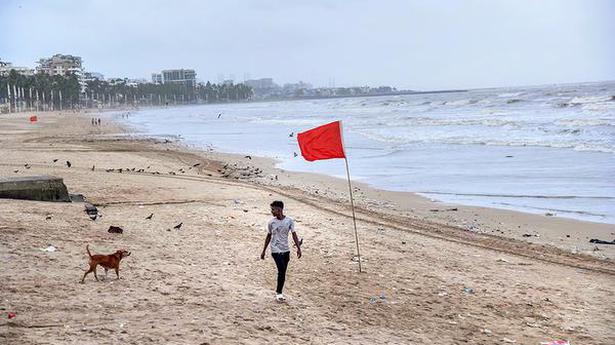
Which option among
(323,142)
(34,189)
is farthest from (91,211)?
(323,142)

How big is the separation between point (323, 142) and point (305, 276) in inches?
86.3

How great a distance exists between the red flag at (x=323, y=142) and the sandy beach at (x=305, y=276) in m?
1.67

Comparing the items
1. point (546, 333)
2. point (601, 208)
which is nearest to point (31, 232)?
point (546, 333)

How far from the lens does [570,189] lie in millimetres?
16828

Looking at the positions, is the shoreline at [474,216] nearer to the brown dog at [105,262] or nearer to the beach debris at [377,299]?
the beach debris at [377,299]

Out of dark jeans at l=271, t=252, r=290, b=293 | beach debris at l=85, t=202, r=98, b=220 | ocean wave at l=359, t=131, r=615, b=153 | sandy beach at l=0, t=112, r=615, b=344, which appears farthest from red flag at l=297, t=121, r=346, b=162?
ocean wave at l=359, t=131, r=615, b=153

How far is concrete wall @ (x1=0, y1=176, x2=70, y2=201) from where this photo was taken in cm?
1191

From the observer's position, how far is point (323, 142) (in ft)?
31.0

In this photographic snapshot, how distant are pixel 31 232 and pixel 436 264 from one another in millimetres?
6416

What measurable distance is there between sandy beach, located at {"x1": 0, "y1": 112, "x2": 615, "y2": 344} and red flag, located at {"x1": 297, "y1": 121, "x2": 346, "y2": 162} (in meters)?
1.67

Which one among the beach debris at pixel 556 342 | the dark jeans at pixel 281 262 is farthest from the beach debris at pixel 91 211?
the beach debris at pixel 556 342

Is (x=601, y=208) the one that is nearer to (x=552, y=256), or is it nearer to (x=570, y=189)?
(x=570, y=189)

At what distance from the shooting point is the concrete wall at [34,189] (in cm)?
1191

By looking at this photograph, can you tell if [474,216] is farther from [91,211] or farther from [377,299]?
[91,211]
